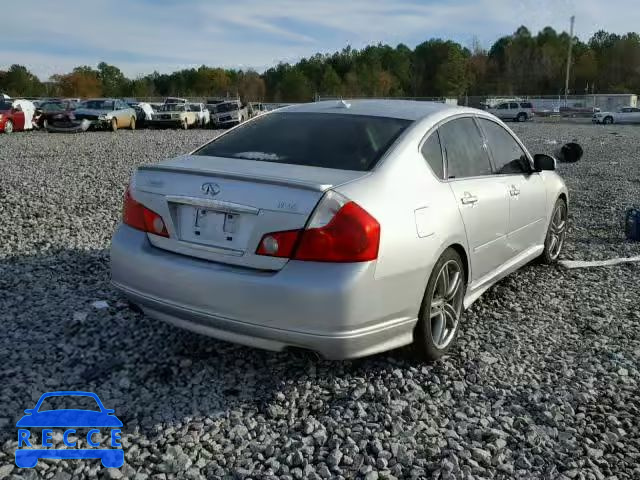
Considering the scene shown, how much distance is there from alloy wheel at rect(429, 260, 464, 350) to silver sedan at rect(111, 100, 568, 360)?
11 millimetres

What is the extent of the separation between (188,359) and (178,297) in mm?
603

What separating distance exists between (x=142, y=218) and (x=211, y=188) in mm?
532

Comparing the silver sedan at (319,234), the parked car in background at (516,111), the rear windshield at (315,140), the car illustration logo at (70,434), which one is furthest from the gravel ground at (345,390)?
the parked car in background at (516,111)

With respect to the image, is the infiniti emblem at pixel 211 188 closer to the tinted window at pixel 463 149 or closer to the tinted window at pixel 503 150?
the tinted window at pixel 463 149

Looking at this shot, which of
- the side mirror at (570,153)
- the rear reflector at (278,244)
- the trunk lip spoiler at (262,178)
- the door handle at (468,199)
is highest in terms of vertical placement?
the trunk lip spoiler at (262,178)

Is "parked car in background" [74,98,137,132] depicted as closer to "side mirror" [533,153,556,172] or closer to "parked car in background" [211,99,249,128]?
"parked car in background" [211,99,249,128]

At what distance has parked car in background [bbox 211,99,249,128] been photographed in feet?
113

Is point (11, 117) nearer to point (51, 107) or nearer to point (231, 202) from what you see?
point (51, 107)

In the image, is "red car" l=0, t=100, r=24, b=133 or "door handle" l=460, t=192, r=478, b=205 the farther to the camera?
"red car" l=0, t=100, r=24, b=133

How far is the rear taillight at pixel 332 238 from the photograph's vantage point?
2.96m

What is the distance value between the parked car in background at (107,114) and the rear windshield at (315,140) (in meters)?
24.3

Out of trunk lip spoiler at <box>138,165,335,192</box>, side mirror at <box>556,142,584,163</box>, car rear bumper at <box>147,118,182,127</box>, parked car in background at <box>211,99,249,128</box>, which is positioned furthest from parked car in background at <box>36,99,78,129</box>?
trunk lip spoiler at <box>138,165,335,192</box>

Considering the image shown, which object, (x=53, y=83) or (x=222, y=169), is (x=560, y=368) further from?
(x=53, y=83)

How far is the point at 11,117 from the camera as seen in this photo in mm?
25031
